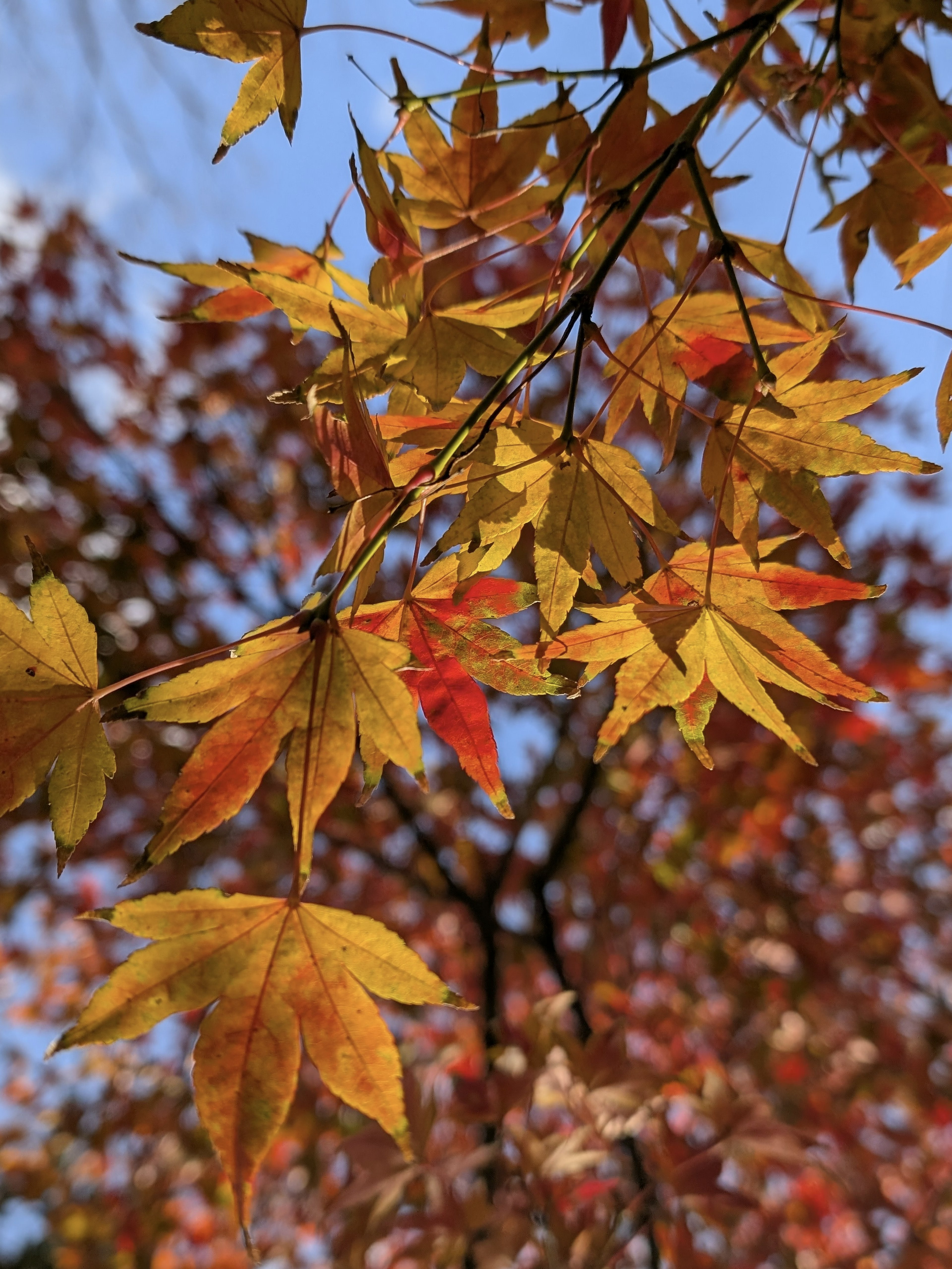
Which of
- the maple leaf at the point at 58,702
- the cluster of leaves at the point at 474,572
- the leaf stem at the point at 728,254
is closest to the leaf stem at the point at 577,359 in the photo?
the cluster of leaves at the point at 474,572

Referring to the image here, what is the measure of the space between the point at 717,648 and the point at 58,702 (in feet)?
1.82

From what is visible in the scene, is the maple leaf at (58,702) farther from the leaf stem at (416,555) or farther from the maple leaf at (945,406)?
the maple leaf at (945,406)

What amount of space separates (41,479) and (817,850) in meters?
4.21

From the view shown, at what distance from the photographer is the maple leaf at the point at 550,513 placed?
0.63 m

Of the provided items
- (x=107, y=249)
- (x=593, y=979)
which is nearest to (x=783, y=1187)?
(x=593, y=979)

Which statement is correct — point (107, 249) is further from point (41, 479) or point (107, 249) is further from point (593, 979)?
point (593, 979)

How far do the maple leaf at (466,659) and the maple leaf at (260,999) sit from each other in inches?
5.3

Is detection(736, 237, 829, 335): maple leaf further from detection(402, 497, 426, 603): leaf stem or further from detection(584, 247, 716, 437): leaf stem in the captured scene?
detection(402, 497, 426, 603): leaf stem

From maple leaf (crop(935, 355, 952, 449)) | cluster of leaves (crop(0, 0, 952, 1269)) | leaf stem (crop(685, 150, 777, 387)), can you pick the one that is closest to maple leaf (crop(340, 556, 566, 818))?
cluster of leaves (crop(0, 0, 952, 1269))

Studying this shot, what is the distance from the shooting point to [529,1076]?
148 centimetres

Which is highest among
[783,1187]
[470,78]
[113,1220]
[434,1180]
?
[470,78]

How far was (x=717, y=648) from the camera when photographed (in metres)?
0.72

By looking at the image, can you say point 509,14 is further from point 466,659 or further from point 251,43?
point 466,659

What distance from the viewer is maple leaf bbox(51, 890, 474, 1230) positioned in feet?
1.84
